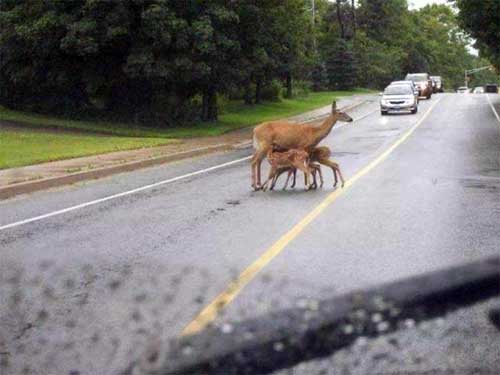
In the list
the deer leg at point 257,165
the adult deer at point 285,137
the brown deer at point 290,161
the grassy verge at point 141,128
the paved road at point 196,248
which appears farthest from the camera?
the grassy verge at point 141,128

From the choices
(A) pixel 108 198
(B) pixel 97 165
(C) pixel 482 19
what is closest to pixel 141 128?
(B) pixel 97 165

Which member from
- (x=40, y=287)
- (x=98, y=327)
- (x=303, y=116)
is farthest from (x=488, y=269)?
(x=303, y=116)

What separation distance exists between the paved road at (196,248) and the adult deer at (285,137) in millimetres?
750

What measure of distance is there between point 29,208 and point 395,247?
6669 mm

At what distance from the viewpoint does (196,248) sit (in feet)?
30.9

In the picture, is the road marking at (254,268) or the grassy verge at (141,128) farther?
the grassy verge at (141,128)

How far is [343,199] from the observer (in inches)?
539

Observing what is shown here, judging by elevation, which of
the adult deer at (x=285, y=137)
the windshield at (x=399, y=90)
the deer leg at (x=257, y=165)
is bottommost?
the windshield at (x=399, y=90)

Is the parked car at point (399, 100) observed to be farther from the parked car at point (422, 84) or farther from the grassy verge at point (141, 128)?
the parked car at point (422, 84)

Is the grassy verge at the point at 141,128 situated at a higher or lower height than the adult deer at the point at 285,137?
lower

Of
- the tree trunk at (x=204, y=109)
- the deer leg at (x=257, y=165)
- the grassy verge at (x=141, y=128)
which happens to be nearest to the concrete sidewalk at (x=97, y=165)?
the grassy verge at (x=141, y=128)

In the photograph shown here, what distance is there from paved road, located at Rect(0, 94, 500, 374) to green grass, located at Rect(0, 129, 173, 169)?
4.08 metres

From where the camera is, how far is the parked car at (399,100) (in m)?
46.0

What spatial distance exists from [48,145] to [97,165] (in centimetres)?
651
